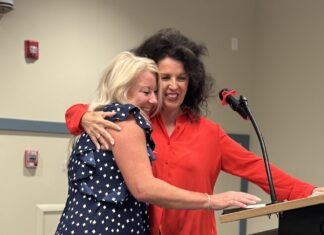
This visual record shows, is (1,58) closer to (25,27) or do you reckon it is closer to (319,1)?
(25,27)

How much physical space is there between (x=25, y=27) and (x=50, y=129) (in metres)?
0.66

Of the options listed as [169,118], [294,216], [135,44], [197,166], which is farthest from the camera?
[135,44]

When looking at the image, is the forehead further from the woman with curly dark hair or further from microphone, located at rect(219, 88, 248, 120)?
microphone, located at rect(219, 88, 248, 120)

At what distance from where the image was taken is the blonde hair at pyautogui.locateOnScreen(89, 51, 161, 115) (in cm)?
157

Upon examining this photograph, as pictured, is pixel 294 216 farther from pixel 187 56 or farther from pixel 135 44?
pixel 135 44

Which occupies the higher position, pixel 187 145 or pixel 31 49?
pixel 31 49

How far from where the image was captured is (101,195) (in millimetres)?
1496

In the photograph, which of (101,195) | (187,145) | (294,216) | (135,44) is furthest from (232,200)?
(135,44)

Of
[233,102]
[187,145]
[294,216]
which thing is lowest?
[294,216]

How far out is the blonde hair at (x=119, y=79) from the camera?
1.57m

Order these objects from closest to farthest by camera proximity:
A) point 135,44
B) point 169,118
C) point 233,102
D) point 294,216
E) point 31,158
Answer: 1. point 294,216
2. point 233,102
3. point 169,118
4. point 31,158
5. point 135,44

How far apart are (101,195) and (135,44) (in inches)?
91.6

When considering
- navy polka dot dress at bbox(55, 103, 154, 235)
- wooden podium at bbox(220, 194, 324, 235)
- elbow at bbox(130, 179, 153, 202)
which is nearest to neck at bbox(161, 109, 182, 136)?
navy polka dot dress at bbox(55, 103, 154, 235)

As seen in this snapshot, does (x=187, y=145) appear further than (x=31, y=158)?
No
